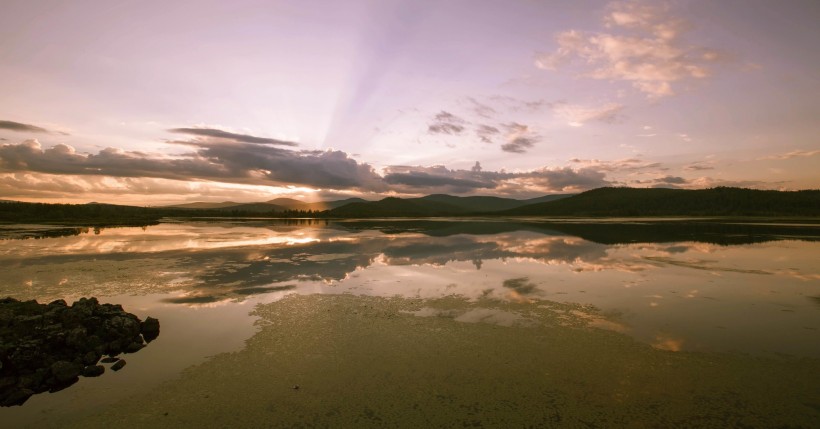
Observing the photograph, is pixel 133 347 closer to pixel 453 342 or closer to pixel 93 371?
pixel 93 371

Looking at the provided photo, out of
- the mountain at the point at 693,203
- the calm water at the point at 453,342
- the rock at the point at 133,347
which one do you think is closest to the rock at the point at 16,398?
the calm water at the point at 453,342

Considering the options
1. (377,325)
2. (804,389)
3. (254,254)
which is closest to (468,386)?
(377,325)

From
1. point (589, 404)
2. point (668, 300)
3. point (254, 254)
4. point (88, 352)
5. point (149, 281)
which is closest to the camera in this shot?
point (589, 404)

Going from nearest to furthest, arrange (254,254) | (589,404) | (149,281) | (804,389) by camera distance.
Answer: (589,404) < (804,389) < (149,281) < (254,254)

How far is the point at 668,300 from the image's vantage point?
48.1 ft

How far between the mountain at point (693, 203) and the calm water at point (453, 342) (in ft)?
409

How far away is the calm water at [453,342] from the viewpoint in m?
7.11

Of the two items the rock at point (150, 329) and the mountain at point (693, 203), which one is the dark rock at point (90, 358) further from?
the mountain at point (693, 203)

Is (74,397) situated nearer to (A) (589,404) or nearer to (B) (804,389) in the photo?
(A) (589,404)

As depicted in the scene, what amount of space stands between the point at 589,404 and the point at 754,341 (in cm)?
661

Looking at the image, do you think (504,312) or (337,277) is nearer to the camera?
(504,312)

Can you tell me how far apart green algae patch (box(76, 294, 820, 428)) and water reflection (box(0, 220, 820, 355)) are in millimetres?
1851

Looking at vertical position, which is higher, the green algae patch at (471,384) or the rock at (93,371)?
the green algae patch at (471,384)

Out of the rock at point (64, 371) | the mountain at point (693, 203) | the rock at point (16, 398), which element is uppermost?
the mountain at point (693, 203)
